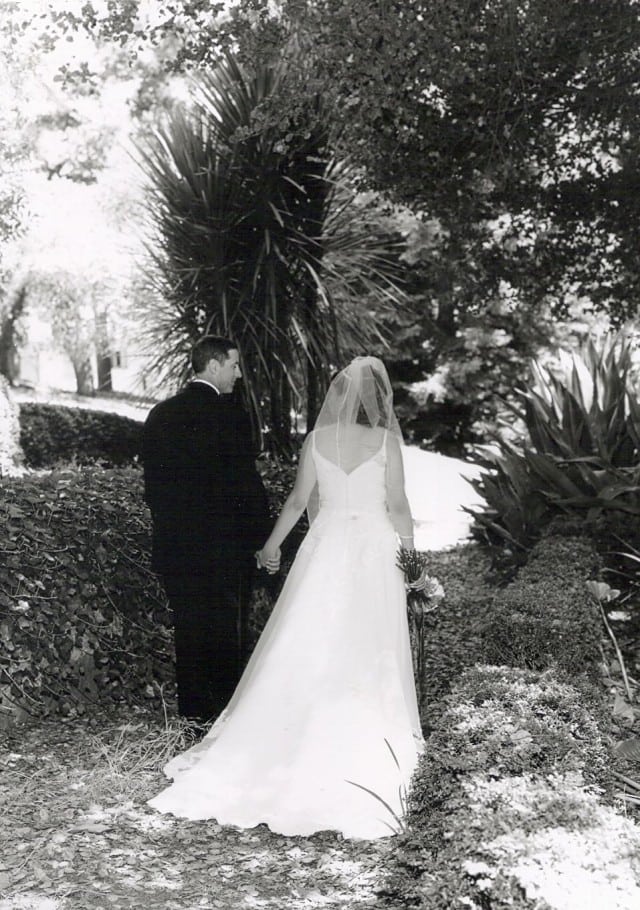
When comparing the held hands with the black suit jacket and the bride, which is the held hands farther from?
the black suit jacket

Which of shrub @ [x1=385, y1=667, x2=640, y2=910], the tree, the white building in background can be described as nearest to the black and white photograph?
shrub @ [x1=385, y1=667, x2=640, y2=910]

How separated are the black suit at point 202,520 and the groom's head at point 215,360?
0.07 m

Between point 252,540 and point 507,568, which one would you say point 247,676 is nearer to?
point 252,540

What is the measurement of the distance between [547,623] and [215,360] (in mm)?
2137

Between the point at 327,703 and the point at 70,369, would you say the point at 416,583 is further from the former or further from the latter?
the point at 70,369

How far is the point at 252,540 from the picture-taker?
522 cm

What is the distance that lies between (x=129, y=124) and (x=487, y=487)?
1888cm

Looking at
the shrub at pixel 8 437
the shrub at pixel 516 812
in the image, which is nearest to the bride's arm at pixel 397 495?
the shrub at pixel 516 812

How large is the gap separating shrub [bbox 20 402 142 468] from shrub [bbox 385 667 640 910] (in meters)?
13.1

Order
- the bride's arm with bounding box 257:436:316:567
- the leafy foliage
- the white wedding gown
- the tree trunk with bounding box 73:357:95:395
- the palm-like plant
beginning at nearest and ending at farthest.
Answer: the white wedding gown
the bride's arm with bounding box 257:436:316:567
the leafy foliage
the palm-like plant
the tree trunk with bounding box 73:357:95:395

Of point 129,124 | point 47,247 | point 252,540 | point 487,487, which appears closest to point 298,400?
point 487,487

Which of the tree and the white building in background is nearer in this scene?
the white building in background

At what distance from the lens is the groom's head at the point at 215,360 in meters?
5.11

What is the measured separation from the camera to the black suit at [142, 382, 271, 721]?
5.05 m
